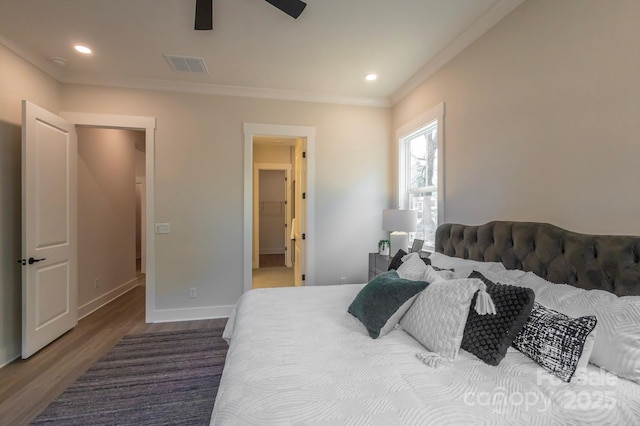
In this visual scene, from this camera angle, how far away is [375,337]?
1425 millimetres

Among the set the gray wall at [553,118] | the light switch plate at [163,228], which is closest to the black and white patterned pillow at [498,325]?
the gray wall at [553,118]

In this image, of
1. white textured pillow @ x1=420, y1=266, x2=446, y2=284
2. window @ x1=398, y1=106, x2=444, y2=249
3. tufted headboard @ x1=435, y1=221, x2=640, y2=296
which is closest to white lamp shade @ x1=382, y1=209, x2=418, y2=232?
window @ x1=398, y1=106, x2=444, y2=249

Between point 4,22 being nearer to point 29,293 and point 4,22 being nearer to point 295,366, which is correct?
point 29,293

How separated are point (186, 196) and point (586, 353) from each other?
11.8 ft

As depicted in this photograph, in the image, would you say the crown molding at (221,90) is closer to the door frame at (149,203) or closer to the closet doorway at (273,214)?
the door frame at (149,203)

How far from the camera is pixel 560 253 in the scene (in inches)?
60.7

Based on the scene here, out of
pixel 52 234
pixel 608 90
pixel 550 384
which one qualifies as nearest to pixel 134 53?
pixel 52 234

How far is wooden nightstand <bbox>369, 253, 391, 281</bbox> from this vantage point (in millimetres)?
3025

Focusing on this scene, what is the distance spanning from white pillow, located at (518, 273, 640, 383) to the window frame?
1.54 meters

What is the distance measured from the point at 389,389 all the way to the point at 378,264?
221 cm

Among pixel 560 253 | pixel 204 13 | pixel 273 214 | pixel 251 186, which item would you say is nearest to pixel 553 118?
pixel 560 253

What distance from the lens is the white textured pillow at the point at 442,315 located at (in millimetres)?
1253

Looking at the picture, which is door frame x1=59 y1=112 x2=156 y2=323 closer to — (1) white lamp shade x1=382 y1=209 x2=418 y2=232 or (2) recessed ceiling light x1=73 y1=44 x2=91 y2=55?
(2) recessed ceiling light x1=73 y1=44 x2=91 y2=55

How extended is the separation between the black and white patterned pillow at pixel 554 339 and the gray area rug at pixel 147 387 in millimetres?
1814
